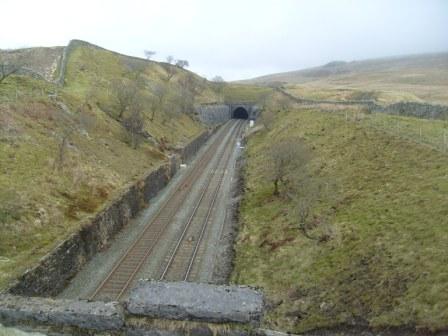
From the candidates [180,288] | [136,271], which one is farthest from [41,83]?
[180,288]

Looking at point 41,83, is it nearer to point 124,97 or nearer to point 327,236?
point 124,97

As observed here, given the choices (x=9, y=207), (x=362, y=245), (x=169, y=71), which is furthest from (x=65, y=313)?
(x=169, y=71)

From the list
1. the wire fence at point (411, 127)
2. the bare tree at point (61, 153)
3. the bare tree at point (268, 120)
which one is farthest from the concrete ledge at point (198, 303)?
the bare tree at point (268, 120)

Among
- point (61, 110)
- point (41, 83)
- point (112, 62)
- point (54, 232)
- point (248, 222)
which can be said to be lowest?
point (248, 222)

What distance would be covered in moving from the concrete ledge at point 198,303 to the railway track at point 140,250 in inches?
387

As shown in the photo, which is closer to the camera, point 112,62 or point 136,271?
point 136,271

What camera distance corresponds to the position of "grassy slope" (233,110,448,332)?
17938 mm

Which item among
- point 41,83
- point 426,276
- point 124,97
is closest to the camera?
point 426,276

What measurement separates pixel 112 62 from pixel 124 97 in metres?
45.1

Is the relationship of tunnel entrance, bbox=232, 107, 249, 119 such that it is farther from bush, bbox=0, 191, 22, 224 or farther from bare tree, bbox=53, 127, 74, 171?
bush, bbox=0, 191, 22, 224

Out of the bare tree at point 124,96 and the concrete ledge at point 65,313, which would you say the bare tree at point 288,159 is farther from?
the bare tree at point 124,96

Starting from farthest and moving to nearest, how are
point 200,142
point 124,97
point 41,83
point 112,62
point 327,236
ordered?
point 112,62
point 200,142
point 124,97
point 41,83
point 327,236

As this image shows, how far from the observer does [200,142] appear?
81.9 m

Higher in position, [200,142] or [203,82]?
[203,82]
